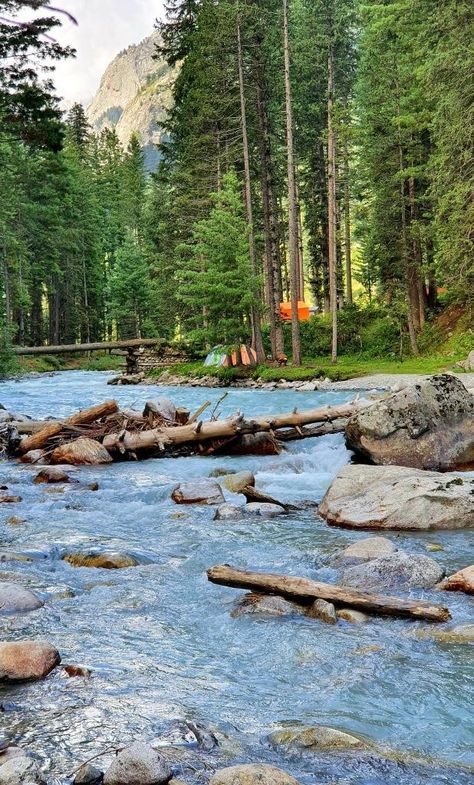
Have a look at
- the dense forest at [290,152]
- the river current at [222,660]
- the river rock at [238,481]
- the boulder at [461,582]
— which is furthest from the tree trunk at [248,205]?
the boulder at [461,582]

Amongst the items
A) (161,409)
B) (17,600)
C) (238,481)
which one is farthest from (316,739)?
(161,409)

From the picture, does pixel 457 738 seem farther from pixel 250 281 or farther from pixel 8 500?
pixel 250 281

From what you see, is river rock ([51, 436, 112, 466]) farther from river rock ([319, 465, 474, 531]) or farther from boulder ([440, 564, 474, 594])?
boulder ([440, 564, 474, 594])

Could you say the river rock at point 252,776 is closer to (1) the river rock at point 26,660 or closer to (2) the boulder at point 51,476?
(1) the river rock at point 26,660

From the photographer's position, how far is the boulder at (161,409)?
1321 centimetres

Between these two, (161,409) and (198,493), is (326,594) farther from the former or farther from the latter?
(161,409)

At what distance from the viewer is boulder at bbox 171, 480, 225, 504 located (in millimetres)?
9609

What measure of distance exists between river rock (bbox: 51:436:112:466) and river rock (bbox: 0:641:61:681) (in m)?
8.42

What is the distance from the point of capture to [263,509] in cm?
883

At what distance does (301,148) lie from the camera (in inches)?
1522

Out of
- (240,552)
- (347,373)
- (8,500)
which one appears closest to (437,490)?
(240,552)

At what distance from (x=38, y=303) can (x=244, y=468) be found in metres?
47.0

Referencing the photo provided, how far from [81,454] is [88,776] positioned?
32.6 ft

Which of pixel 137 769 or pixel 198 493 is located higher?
pixel 137 769
